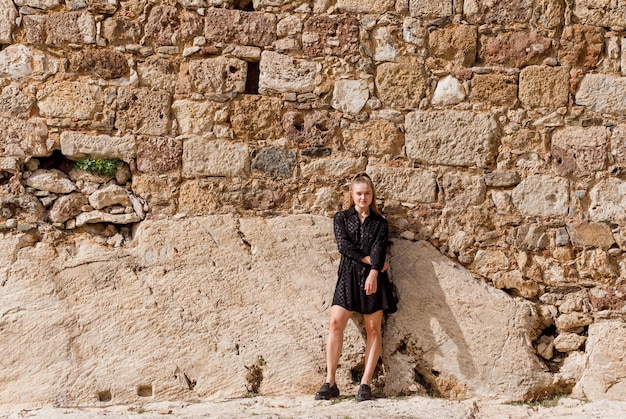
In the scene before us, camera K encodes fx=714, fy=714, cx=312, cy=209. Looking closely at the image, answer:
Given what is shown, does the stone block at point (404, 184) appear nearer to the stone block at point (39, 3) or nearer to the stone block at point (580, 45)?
the stone block at point (580, 45)

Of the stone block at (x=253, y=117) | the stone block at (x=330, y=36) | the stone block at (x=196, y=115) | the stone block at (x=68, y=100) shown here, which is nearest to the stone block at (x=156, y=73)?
the stone block at (x=196, y=115)

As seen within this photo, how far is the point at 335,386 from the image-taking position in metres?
4.21

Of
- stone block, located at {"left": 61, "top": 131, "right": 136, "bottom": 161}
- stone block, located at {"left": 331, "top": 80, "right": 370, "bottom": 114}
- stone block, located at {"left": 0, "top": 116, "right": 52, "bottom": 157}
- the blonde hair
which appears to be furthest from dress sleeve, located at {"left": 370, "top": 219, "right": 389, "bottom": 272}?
stone block, located at {"left": 0, "top": 116, "right": 52, "bottom": 157}

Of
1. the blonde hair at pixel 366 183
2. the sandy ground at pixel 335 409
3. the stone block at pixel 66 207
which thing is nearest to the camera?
the sandy ground at pixel 335 409

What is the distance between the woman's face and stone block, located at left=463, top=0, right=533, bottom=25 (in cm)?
130

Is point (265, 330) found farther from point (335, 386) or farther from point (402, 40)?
point (402, 40)

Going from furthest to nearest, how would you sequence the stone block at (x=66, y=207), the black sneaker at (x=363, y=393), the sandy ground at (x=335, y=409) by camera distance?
the stone block at (x=66, y=207)
the black sneaker at (x=363, y=393)
the sandy ground at (x=335, y=409)

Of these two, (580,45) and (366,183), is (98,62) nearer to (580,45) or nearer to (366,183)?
(366,183)

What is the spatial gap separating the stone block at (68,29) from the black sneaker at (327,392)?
8.49 ft

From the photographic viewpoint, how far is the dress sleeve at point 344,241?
168 inches

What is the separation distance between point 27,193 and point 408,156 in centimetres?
242

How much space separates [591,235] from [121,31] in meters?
3.25

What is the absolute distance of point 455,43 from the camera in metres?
4.57

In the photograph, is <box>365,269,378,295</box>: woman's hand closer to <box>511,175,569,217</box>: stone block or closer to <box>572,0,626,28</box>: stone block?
<box>511,175,569,217</box>: stone block
